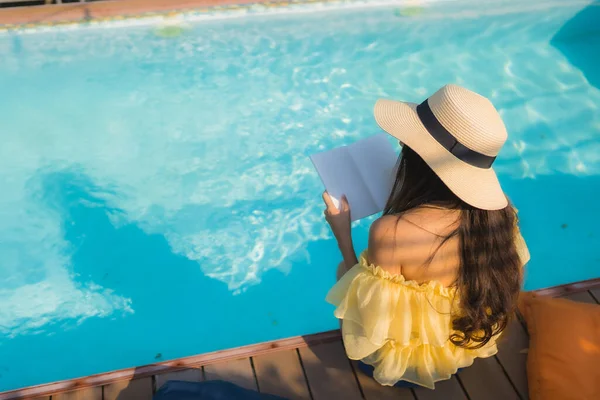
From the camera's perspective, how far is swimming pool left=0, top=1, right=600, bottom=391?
→ 3.49m

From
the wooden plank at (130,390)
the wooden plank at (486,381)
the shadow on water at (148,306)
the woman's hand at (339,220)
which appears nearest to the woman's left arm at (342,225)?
the woman's hand at (339,220)

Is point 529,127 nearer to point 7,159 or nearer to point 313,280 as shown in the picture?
point 313,280

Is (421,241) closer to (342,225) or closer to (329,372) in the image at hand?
(342,225)

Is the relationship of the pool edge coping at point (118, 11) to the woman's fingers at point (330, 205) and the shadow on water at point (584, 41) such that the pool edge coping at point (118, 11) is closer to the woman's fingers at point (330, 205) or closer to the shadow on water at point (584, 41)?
the shadow on water at point (584, 41)

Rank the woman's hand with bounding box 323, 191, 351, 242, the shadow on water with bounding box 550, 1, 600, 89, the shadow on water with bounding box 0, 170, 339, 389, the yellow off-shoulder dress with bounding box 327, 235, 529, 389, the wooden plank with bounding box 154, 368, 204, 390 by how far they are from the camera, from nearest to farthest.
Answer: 1. the yellow off-shoulder dress with bounding box 327, 235, 529, 389
2. the woman's hand with bounding box 323, 191, 351, 242
3. the wooden plank with bounding box 154, 368, 204, 390
4. the shadow on water with bounding box 0, 170, 339, 389
5. the shadow on water with bounding box 550, 1, 600, 89

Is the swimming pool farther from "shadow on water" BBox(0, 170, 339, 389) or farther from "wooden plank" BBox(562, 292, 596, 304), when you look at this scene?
"wooden plank" BBox(562, 292, 596, 304)

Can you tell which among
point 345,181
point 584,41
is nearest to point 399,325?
point 345,181

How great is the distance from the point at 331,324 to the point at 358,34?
3148 mm

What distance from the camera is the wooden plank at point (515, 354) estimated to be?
232cm

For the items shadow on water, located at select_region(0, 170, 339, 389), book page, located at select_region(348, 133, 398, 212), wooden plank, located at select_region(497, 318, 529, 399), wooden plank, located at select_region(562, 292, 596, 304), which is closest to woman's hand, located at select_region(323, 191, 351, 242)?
book page, located at select_region(348, 133, 398, 212)

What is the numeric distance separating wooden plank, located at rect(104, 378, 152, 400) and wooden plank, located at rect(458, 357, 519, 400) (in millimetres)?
1305

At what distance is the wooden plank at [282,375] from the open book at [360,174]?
709 millimetres

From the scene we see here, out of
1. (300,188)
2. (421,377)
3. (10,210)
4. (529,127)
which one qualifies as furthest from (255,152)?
(421,377)

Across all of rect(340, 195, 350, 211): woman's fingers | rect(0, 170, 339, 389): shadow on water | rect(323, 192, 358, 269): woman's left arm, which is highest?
rect(340, 195, 350, 211): woman's fingers
